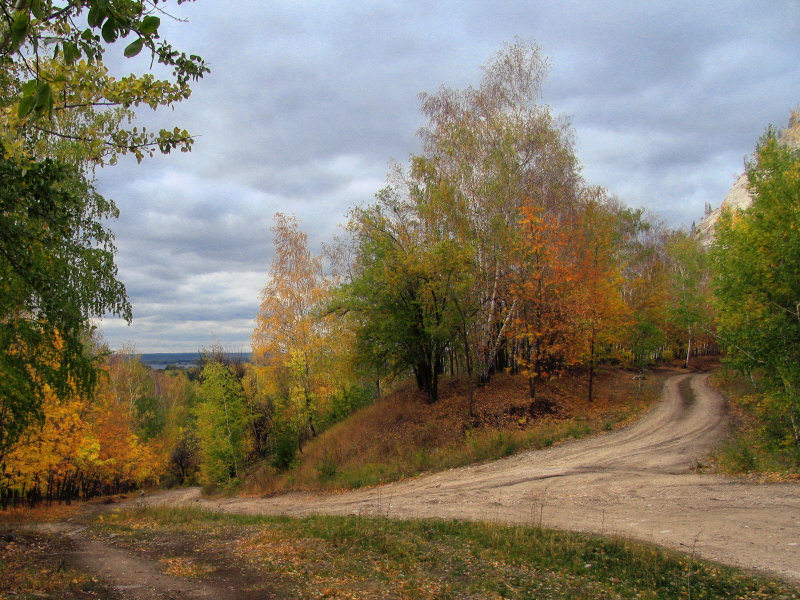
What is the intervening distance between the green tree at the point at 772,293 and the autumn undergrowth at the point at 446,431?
7.30m

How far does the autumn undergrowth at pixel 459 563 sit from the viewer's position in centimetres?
660

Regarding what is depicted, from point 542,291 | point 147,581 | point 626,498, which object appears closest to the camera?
point 147,581

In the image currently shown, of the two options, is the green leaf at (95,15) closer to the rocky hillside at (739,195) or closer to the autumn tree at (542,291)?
the autumn tree at (542,291)

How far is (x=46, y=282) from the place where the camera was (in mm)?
5543

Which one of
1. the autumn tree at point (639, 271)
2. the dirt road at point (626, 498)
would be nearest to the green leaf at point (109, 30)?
the dirt road at point (626, 498)

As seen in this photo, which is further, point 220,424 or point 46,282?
point 220,424

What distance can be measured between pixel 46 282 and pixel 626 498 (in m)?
Answer: 13.2

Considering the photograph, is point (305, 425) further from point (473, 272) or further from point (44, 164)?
point (44, 164)

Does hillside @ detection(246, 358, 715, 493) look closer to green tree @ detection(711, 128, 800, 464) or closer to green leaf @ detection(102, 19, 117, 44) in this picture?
green tree @ detection(711, 128, 800, 464)

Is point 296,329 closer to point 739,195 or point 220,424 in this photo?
point 220,424

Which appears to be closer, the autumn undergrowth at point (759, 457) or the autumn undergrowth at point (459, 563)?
the autumn undergrowth at point (459, 563)

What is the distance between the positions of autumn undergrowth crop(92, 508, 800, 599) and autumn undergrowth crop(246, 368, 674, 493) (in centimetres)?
813

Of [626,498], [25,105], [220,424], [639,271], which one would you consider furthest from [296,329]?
[639,271]

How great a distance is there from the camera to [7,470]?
20.4 m
